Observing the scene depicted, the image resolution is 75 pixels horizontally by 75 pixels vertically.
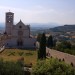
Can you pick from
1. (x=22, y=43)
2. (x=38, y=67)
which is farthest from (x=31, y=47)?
(x=38, y=67)

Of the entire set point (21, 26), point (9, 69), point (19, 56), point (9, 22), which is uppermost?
point (9, 22)

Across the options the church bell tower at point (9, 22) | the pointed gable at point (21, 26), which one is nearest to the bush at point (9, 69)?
the pointed gable at point (21, 26)

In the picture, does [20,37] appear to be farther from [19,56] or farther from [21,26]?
[19,56]

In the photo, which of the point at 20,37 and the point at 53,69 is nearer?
the point at 53,69

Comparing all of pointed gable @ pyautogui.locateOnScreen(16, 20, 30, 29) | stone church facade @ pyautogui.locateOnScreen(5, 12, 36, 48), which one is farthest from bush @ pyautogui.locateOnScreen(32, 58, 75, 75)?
pointed gable @ pyautogui.locateOnScreen(16, 20, 30, 29)

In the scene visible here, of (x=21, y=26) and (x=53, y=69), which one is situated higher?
(x=21, y=26)

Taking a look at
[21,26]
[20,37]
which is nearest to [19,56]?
[20,37]

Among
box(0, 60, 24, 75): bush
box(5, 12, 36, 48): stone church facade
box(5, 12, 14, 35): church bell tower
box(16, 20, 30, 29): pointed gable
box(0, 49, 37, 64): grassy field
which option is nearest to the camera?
box(0, 60, 24, 75): bush

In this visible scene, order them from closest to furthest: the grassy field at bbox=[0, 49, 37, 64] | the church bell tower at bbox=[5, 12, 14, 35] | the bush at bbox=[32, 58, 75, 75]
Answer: the bush at bbox=[32, 58, 75, 75] → the grassy field at bbox=[0, 49, 37, 64] → the church bell tower at bbox=[5, 12, 14, 35]

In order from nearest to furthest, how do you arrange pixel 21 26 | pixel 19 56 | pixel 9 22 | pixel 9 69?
pixel 9 69 < pixel 19 56 < pixel 21 26 < pixel 9 22

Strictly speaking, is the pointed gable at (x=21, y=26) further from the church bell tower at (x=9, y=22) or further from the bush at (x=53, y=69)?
the bush at (x=53, y=69)

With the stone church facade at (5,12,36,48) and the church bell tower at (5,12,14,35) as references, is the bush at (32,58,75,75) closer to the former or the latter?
the stone church facade at (5,12,36,48)

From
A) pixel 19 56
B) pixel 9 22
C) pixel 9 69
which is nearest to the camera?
pixel 9 69

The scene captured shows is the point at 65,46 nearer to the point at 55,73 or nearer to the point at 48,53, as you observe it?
the point at 48,53
